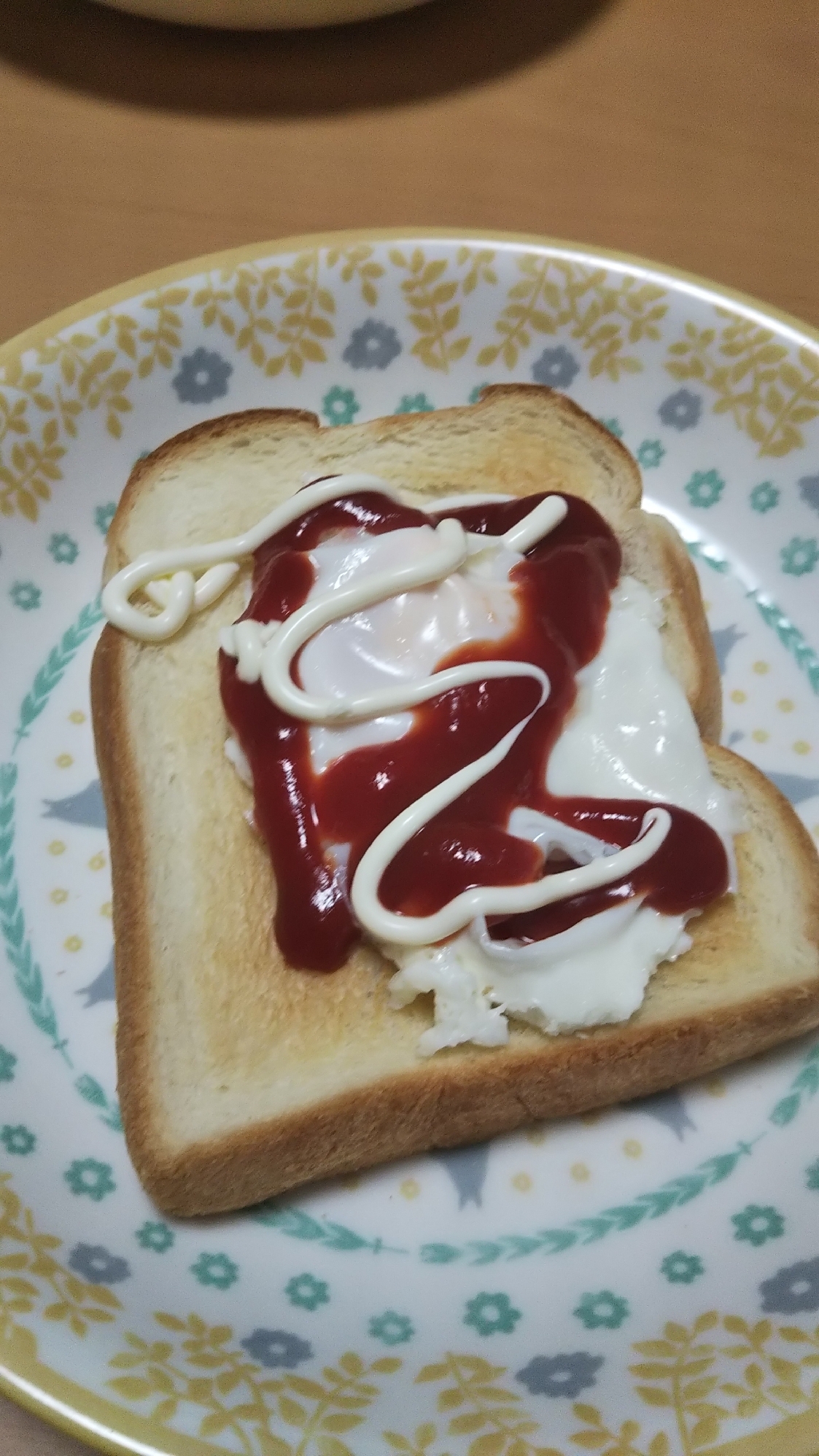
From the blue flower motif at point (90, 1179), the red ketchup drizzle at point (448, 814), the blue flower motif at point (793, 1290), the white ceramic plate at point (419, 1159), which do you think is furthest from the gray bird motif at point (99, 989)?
the blue flower motif at point (793, 1290)

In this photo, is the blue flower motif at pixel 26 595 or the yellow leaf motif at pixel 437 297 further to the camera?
the yellow leaf motif at pixel 437 297

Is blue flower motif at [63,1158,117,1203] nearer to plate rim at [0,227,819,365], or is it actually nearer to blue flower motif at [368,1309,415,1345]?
blue flower motif at [368,1309,415,1345]

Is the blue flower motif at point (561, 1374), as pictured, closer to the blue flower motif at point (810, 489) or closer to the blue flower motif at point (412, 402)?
the blue flower motif at point (810, 489)

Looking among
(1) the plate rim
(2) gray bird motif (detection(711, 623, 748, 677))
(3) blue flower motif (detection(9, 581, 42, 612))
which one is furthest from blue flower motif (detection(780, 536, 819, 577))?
(3) blue flower motif (detection(9, 581, 42, 612))

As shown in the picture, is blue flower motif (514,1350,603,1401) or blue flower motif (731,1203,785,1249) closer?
blue flower motif (514,1350,603,1401)

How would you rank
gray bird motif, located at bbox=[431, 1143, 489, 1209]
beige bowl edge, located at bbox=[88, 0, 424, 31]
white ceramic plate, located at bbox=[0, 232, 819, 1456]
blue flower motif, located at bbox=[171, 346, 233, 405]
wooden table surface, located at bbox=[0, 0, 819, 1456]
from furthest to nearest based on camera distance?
1. wooden table surface, located at bbox=[0, 0, 819, 1456]
2. beige bowl edge, located at bbox=[88, 0, 424, 31]
3. blue flower motif, located at bbox=[171, 346, 233, 405]
4. gray bird motif, located at bbox=[431, 1143, 489, 1209]
5. white ceramic plate, located at bbox=[0, 232, 819, 1456]

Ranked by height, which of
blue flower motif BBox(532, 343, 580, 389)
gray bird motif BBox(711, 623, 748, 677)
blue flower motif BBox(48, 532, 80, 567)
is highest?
blue flower motif BBox(532, 343, 580, 389)

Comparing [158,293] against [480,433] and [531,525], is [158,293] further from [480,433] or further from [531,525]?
[531,525]

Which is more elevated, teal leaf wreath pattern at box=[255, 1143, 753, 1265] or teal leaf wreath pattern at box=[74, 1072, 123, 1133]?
teal leaf wreath pattern at box=[74, 1072, 123, 1133]
